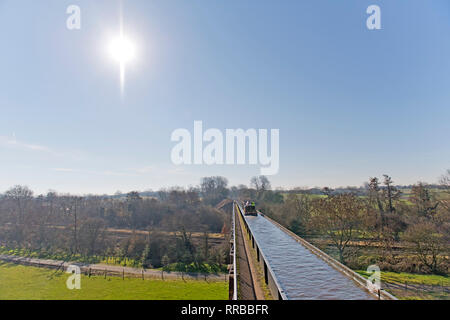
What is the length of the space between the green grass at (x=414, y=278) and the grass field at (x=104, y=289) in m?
16.6

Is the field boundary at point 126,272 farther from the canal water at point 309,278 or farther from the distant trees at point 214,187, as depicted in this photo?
the distant trees at point 214,187

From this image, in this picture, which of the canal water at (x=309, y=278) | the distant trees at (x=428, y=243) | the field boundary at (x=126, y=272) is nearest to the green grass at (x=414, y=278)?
the distant trees at (x=428, y=243)

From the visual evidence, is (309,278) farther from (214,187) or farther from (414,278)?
(214,187)

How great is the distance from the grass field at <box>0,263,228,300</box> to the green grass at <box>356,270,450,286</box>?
→ 54.5ft

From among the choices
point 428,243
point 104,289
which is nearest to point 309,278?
point 428,243

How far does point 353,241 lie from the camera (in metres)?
29.0

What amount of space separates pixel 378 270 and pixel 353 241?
18.5 ft

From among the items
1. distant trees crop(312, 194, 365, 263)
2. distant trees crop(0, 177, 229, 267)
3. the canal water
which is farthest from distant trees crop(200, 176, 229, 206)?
the canal water

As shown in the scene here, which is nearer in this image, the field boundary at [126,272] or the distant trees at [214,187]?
the field boundary at [126,272]

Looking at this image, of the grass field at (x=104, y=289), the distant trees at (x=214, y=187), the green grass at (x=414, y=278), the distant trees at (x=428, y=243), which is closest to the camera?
the green grass at (x=414, y=278)

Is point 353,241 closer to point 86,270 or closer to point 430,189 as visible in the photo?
point 430,189

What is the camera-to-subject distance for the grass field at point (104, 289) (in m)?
24.9

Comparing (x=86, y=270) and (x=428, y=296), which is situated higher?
(x=428, y=296)
